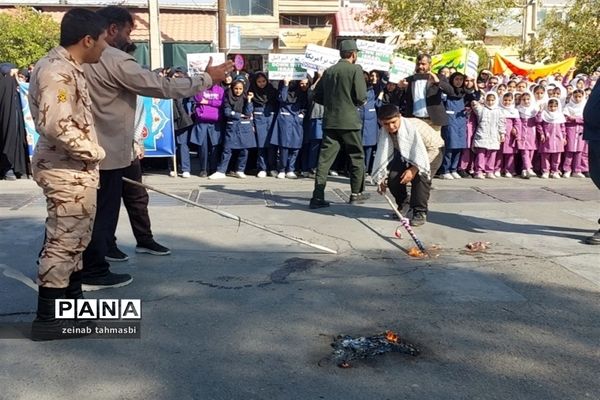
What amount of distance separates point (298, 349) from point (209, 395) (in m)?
0.70

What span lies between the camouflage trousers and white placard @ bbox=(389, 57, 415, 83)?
7.76 meters

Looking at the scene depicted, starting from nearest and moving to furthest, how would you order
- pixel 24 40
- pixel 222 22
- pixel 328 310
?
pixel 328 310
pixel 222 22
pixel 24 40

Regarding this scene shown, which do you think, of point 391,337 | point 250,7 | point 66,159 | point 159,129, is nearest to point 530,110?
point 159,129

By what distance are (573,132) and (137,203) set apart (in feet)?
26.7

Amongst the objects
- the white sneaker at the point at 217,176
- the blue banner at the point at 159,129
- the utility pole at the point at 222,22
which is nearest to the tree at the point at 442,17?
the utility pole at the point at 222,22

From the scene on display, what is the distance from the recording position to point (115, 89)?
14.6ft

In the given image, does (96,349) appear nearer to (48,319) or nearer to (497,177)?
(48,319)

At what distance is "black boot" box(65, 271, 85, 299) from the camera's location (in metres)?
4.01

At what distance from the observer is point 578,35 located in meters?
22.1

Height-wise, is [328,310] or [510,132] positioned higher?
[510,132]

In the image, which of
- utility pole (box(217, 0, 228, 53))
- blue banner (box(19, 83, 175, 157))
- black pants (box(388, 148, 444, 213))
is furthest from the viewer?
utility pole (box(217, 0, 228, 53))

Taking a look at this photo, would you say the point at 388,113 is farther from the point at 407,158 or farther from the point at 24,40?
the point at 24,40

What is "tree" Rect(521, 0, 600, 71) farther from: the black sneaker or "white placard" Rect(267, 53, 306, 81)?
the black sneaker

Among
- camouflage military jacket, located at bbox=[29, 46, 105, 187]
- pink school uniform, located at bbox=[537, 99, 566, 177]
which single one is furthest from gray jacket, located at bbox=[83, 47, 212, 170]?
pink school uniform, located at bbox=[537, 99, 566, 177]
